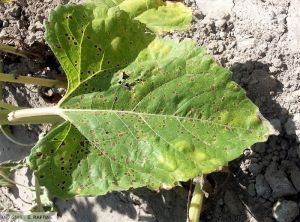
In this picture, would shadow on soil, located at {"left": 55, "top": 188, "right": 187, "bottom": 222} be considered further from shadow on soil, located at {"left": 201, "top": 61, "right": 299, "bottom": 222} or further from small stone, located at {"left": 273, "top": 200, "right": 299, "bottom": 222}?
small stone, located at {"left": 273, "top": 200, "right": 299, "bottom": 222}

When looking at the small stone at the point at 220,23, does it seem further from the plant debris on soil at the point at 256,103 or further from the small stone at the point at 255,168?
the small stone at the point at 255,168

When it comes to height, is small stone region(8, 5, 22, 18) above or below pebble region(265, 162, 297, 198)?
above

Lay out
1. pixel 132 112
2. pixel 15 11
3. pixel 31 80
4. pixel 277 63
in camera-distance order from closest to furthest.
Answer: pixel 132 112 → pixel 277 63 → pixel 31 80 → pixel 15 11

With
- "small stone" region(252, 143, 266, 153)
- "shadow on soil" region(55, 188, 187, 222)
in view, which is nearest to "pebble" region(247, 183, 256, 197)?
"small stone" region(252, 143, 266, 153)

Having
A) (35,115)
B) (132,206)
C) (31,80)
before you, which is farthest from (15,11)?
(132,206)

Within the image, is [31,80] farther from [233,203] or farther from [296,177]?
[296,177]

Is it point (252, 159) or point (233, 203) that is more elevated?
point (252, 159)

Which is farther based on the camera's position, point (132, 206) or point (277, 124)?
point (132, 206)

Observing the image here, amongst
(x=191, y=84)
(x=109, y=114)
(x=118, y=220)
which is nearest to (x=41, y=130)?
(x=118, y=220)
